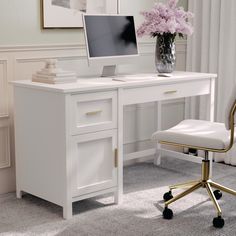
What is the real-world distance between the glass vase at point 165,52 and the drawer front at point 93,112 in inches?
27.5

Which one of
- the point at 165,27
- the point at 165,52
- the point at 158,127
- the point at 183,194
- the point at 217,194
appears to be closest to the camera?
the point at 183,194

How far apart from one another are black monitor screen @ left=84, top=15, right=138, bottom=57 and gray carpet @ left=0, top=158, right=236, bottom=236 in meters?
0.90

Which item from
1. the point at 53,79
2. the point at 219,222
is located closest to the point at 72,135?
the point at 53,79

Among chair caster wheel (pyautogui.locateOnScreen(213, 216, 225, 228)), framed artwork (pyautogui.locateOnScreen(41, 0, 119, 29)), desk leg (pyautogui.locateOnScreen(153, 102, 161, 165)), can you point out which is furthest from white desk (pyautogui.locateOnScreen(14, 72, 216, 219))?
desk leg (pyautogui.locateOnScreen(153, 102, 161, 165))

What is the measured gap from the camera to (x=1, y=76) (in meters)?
3.36

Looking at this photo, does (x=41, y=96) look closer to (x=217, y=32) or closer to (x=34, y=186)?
(x=34, y=186)

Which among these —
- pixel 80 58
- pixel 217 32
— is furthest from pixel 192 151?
pixel 80 58

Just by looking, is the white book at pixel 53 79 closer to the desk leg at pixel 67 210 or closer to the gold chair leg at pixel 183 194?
the desk leg at pixel 67 210

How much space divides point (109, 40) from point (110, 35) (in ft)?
0.11

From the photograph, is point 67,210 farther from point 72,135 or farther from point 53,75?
point 53,75

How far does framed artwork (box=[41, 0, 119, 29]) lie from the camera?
3512 millimetres

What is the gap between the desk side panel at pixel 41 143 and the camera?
297 cm

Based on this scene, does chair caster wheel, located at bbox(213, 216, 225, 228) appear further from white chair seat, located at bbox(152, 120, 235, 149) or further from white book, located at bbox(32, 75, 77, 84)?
white book, located at bbox(32, 75, 77, 84)

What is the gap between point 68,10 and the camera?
361 cm
